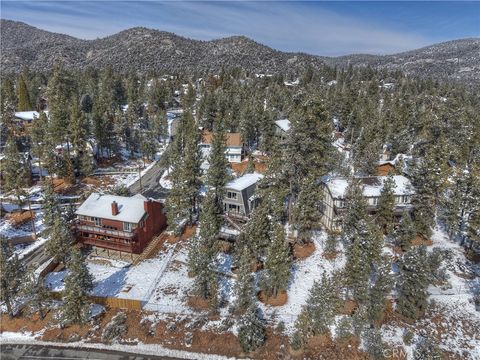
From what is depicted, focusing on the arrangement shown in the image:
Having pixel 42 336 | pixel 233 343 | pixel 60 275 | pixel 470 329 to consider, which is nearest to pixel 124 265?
pixel 60 275

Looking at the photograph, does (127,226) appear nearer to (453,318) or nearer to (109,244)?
(109,244)

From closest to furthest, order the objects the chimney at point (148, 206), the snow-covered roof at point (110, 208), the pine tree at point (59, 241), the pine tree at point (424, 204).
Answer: the pine tree at point (59, 241)
the snow-covered roof at point (110, 208)
the pine tree at point (424, 204)
the chimney at point (148, 206)

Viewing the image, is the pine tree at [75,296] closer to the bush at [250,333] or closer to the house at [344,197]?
the bush at [250,333]

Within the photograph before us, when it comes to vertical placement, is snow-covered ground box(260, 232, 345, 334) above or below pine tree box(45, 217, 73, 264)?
below

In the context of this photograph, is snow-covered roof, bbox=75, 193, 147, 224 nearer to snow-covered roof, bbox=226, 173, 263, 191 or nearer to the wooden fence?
the wooden fence

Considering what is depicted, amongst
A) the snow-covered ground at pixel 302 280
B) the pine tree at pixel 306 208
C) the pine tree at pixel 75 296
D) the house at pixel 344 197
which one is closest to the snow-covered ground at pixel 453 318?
the snow-covered ground at pixel 302 280

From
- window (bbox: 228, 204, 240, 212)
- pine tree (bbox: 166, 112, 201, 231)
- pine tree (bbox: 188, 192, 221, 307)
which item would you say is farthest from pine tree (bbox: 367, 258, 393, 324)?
pine tree (bbox: 166, 112, 201, 231)

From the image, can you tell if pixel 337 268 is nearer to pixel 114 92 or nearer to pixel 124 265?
pixel 124 265
